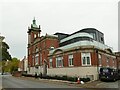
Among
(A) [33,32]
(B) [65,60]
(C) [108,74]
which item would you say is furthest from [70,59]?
(A) [33,32]

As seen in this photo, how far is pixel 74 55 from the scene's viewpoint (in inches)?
1606

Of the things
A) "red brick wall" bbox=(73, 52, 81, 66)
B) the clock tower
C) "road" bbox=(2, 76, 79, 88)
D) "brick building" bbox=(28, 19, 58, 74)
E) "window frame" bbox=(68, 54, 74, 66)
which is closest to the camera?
"road" bbox=(2, 76, 79, 88)

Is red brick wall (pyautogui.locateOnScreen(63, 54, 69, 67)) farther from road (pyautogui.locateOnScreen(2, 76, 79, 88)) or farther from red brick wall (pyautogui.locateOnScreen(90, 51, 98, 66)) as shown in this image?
road (pyautogui.locateOnScreen(2, 76, 79, 88))

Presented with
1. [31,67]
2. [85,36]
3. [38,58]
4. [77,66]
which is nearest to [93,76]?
[77,66]

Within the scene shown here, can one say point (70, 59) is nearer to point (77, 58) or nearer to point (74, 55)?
point (74, 55)

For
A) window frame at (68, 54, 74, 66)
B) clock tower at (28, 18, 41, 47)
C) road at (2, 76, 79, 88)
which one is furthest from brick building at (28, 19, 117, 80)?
road at (2, 76, 79, 88)

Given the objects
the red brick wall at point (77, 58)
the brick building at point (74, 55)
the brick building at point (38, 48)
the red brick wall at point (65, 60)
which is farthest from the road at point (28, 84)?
the brick building at point (38, 48)

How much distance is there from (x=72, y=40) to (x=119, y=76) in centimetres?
1594

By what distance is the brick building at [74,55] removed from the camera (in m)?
38.8

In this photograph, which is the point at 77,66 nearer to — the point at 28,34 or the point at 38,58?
the point at 38,58

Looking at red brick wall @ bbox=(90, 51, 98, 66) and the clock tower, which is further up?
the clock tower

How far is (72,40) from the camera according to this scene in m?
50.3

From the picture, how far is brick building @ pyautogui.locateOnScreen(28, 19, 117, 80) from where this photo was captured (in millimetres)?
38812

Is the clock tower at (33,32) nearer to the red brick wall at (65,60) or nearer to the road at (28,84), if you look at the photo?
the red brick wall at (65,60)
